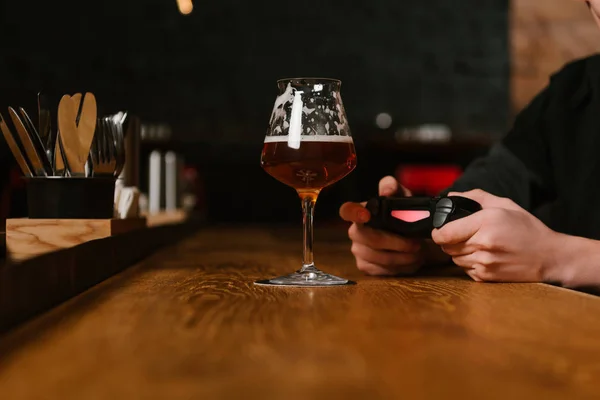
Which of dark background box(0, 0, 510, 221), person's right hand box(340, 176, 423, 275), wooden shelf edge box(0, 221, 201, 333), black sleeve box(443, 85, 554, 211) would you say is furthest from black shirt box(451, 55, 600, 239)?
dark background box(0, 0, 510, 221)

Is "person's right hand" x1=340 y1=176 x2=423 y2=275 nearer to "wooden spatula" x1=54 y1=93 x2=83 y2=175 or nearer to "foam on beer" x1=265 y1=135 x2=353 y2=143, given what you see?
"foam on beer" x1=265 y1=135 x2=353 y2=143

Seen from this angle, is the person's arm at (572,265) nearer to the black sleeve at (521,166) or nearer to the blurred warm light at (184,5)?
the black sleeve at (521,166)

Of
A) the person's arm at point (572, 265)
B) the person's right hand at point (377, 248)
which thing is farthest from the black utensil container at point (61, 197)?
the person's arm at point (572, 265)

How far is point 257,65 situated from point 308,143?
15.8 ft

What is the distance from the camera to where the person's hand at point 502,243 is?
1078mm

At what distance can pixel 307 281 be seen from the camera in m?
1.06

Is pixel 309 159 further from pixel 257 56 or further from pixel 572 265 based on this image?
pixel 257 56

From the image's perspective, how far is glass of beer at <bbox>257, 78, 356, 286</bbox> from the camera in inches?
41.8

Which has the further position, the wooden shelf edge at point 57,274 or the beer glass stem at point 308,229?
the beer glass stem at point 308,229

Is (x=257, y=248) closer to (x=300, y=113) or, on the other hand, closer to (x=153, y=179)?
(x=300, y=113)

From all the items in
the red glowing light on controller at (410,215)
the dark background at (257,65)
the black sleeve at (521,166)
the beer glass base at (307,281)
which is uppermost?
the dark background at (257,65)

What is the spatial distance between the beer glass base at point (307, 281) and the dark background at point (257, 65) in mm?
4376

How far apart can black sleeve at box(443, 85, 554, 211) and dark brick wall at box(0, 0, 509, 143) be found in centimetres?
374

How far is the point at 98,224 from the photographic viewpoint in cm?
121
